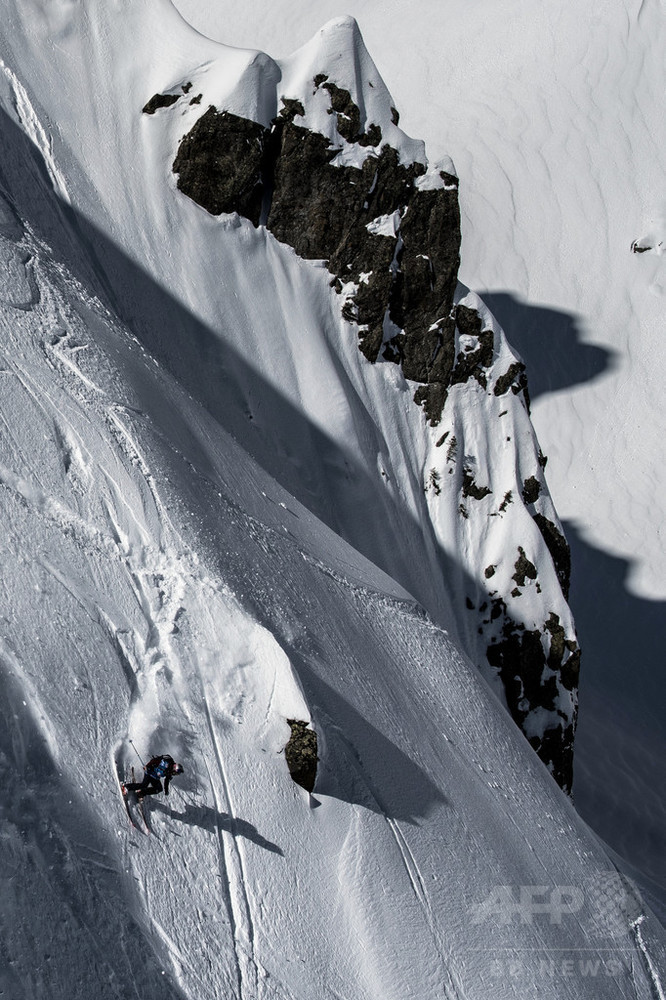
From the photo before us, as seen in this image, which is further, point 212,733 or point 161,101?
point 161,101

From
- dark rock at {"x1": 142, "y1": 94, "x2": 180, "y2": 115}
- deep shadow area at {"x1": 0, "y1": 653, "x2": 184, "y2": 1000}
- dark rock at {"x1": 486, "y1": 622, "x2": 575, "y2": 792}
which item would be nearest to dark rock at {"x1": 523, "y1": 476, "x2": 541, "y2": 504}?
dark rock at {"x1": 486, "y1": 622, "x2": 575, "y2": 792}

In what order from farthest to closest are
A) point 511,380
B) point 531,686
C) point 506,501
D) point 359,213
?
point 511,380
point 506,501
point 359,213
point 531,686

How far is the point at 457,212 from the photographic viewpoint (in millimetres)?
22516

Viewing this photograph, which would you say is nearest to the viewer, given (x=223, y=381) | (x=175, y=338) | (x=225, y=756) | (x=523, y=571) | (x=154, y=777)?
(x=154, y=777)

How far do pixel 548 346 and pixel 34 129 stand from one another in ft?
64.8

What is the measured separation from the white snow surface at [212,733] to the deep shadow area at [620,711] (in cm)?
921

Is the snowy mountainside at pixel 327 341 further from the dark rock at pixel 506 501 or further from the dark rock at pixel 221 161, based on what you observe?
the dark rock at pixel 221 161

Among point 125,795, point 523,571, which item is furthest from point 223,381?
point 125,795

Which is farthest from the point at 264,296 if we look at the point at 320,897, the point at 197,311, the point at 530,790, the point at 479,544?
the point at 320,897

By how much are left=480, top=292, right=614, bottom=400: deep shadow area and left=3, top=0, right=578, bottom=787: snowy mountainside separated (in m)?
10.2

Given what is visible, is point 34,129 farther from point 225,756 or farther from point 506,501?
point 225,756

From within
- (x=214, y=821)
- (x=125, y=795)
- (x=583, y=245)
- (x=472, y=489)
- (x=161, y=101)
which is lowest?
(x=214, y=821)

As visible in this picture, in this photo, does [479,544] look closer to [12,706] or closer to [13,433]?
[13,433]

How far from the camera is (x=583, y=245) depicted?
3428 centimetres
